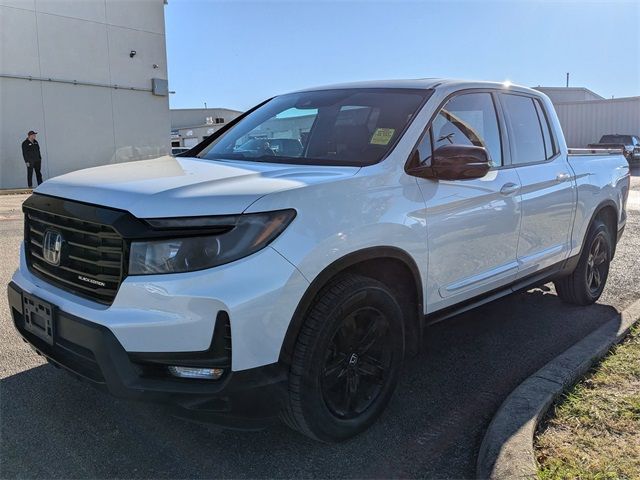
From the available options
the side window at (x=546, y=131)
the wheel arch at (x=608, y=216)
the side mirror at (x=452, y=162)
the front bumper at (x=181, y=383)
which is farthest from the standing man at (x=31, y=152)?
the side mirror at (x=452, y=162)

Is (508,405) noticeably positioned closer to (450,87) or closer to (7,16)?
(450,87)

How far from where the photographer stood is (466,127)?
3760mm

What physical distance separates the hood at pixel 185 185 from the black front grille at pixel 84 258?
0.13 m

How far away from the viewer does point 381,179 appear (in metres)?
2.96

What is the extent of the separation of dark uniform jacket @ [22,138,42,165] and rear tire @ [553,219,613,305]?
14.9 m

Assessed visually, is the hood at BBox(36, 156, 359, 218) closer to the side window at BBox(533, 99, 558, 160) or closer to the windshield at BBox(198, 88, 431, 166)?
the windshield at BBox(198, 88, 431, 166)

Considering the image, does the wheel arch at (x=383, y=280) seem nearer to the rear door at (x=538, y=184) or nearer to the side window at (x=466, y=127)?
the side window at (x=466, y=127)

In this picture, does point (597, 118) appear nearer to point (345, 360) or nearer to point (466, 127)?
point (466, 127)

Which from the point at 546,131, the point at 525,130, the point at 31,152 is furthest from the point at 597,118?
the point at 525,130

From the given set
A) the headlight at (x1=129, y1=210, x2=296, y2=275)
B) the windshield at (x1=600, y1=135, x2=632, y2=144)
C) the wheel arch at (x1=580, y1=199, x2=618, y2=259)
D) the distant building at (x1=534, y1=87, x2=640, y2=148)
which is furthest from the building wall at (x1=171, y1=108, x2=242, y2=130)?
the headlight at (x1=129, y1=210, x2=296, y2=275)

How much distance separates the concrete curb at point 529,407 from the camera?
8.65ft

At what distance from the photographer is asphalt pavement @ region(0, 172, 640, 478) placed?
8.91 ft

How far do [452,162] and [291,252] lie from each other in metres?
1.26

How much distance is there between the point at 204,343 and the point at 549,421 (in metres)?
1.99
